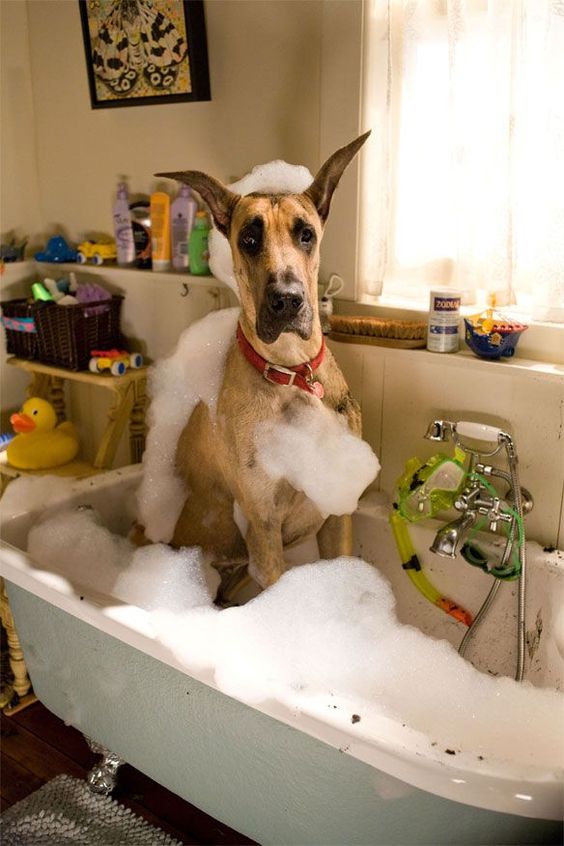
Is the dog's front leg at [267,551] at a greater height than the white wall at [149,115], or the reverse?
the white wall at [149,115]

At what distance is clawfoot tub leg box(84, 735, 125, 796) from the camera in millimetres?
2057

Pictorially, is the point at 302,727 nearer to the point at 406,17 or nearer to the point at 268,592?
the point at 268,592

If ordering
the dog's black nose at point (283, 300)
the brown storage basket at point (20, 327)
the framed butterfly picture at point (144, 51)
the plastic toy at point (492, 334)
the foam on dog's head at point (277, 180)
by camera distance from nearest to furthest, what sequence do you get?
1. the dog's black nose at point (283, 300)
2. the plastic toy at point (492, 334)
3. the foam on dog's head at point (277, 180)
4. the framed butterfly picture at point (144, 51)
5. the brown storage basket at point (20, 327)

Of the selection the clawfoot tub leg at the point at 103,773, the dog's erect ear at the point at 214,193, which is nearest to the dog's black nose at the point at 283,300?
the dog's erect ear at the point at 214,193

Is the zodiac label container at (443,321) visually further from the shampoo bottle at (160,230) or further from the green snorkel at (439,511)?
the shampoo bottle at (160,230)

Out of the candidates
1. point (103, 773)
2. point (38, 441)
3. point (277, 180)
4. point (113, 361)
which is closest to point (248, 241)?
point (277, 180)

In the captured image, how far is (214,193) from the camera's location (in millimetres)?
1800

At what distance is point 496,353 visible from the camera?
74.7 inches


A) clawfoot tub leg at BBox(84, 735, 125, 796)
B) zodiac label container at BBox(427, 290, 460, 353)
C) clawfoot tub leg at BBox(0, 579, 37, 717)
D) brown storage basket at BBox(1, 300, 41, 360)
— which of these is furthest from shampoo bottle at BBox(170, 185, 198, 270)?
clawfoot tub leg at BBox(84, 735, 125, 796)

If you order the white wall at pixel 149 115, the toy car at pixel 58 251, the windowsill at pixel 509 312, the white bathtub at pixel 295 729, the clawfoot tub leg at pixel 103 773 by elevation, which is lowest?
the clawfoot tub leg at pixel 103 773

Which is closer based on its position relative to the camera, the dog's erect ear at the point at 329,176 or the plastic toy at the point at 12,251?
the dog's erect ear at the point at 329,176

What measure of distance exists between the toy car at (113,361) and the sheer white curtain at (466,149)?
0.89 m

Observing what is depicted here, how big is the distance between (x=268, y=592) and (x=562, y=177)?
3.73 ft

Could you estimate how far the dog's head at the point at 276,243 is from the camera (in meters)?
1.67
